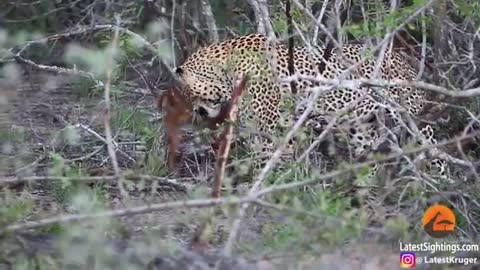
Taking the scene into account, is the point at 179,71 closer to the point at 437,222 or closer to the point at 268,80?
the point at 268,80

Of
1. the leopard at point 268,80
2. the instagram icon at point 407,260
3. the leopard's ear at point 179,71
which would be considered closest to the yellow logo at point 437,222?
the instagram icon at point 407,260

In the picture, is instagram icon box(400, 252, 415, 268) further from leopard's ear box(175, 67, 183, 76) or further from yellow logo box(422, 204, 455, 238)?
leopard's ear box(175, 67, 183, 76)

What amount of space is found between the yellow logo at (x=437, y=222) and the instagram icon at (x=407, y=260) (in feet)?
1.27

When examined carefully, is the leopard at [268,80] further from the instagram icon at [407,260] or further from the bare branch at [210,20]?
the instagram icon at [407,260]

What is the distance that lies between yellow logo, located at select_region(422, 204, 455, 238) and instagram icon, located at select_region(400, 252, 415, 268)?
0.39 meters

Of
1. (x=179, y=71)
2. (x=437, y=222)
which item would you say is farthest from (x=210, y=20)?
(x=437, y=222)

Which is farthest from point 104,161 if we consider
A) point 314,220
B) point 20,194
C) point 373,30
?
point 314,220

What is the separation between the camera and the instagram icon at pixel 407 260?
3.62 meters

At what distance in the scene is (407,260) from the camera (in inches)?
144

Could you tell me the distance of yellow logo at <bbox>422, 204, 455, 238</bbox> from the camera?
4051 millimetres

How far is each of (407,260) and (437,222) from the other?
1.62 ft

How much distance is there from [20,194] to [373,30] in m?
1.85

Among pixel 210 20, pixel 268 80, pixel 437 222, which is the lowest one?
pixel 437 222

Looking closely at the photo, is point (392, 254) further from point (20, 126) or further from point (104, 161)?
point (20, 126)
